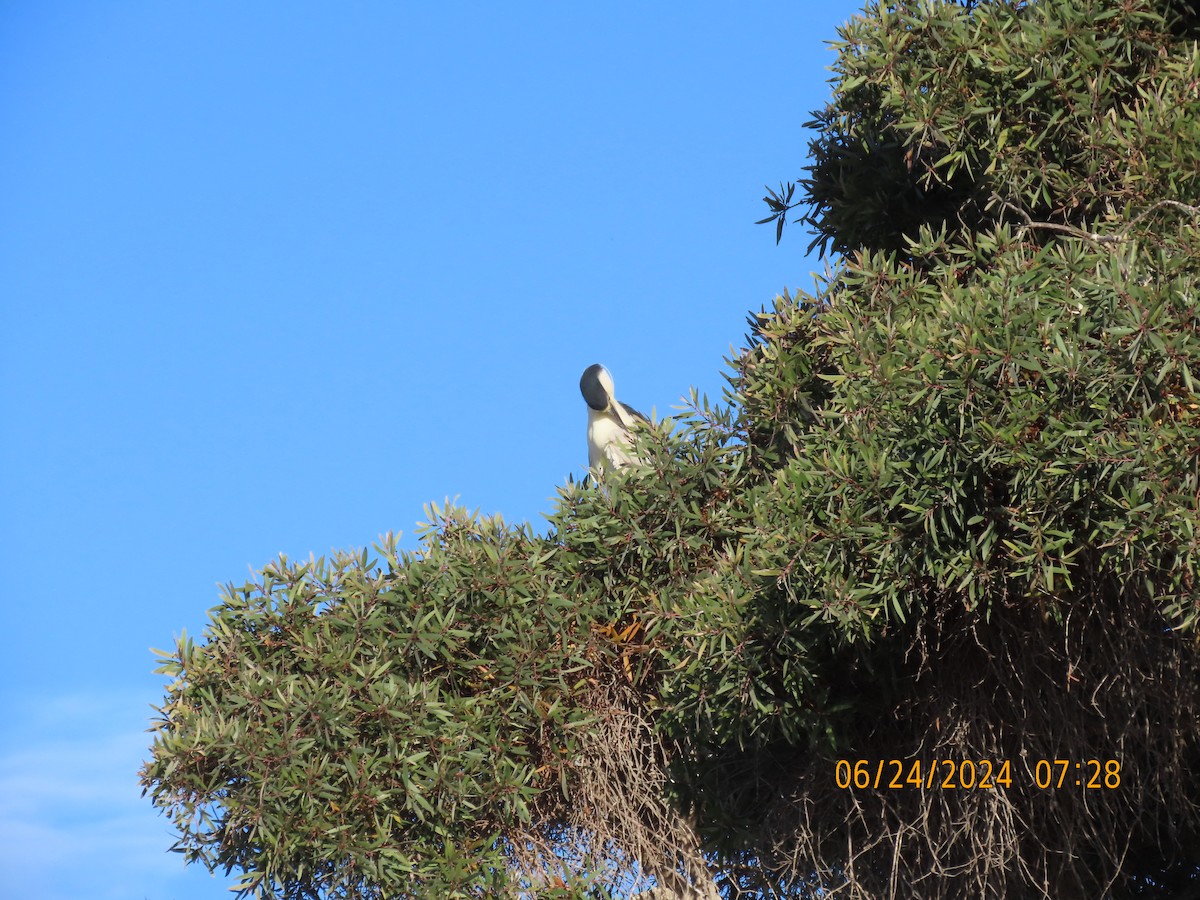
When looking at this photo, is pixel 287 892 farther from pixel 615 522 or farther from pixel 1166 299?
pixel 1166 299

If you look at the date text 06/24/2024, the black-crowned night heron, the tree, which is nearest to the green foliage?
the tree

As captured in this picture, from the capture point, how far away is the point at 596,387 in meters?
10.4

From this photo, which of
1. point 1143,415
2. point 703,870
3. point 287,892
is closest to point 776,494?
point 1143,415

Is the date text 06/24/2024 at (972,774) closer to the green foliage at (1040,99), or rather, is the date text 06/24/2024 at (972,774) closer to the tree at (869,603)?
the tree at (869,603)

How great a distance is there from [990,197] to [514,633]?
3.54 m

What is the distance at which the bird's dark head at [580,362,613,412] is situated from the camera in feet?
33.8

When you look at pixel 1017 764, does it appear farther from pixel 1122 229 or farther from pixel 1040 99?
pixel 1040 99

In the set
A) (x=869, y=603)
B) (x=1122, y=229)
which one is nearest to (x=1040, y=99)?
(x=1122, y=229)

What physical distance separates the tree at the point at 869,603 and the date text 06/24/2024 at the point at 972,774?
0.07 ft

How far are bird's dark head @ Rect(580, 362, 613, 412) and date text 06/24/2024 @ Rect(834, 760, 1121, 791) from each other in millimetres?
4018

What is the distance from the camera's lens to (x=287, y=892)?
7590mm

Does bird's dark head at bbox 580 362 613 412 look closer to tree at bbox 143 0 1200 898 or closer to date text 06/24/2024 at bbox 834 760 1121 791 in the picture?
tree at bbox 143 0 1200 898

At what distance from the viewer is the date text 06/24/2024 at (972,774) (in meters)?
6.59

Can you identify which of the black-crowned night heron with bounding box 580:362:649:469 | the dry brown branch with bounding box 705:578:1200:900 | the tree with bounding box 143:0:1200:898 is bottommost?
the dry brown branch with bounding box 705:578:1200:900
